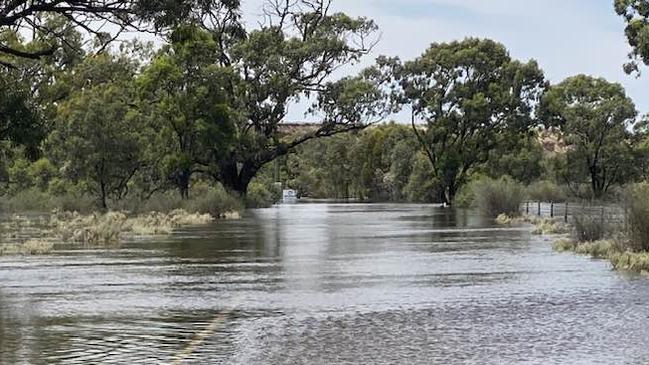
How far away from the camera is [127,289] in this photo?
17641 millimetres

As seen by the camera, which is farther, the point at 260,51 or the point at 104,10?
the point at 260,51

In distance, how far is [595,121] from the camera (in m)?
75.6

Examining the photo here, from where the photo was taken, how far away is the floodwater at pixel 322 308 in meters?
10.9

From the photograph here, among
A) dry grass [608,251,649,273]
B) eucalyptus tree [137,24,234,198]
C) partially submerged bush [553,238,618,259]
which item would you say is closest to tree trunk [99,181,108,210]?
eucalyptus tree [137,24,234,198]

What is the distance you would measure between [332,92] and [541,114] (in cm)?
1978

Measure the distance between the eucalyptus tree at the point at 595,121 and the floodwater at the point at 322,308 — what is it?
51738 millimetres

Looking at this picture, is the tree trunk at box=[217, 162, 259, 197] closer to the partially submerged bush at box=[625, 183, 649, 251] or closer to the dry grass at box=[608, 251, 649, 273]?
the partially submerged bush at box=[625, 183, 649, 251]

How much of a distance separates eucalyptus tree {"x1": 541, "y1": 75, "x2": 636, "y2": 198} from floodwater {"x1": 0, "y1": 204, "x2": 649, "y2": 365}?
51.7 m

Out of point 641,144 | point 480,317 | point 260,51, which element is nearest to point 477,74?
point 641,144

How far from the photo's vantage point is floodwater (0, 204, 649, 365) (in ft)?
35.7

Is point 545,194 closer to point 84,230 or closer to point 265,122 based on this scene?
point 265,122

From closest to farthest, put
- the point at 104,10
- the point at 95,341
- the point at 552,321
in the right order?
the point at 95,341 → the point at 552,321 → the point at 104,10

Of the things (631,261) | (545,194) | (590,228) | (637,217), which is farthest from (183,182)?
(631,261)

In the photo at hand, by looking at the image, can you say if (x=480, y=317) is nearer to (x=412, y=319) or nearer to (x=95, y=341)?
(x=412, y=319)
